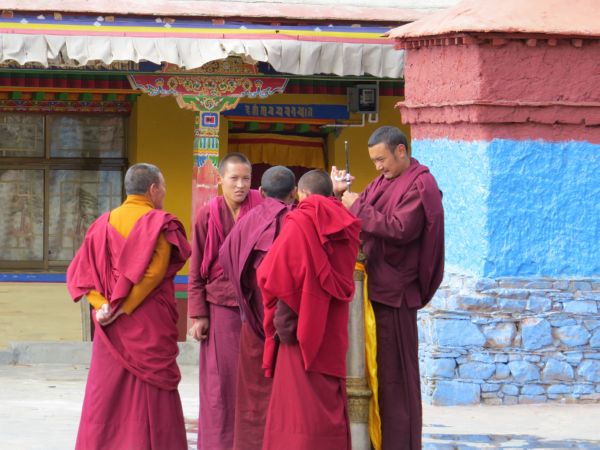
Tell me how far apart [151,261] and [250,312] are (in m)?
0.58

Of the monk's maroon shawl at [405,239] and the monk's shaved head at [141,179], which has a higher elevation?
the monk's shaved head at [141,179]

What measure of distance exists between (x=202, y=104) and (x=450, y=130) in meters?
2.69

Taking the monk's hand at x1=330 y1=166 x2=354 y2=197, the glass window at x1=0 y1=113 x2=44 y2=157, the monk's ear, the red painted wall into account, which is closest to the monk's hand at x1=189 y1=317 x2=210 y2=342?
the monk's hand at x1=330 y1=166 x2=354 y2=197

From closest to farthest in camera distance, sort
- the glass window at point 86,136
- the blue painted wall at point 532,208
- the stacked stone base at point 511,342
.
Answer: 1. the stacked stone base at point 511,342
2. the blue painted wall at point 532,208
3. the glass window at point 86,136

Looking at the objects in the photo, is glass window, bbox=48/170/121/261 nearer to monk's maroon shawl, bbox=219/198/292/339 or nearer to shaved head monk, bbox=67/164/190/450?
shaved head monk, bbox=67/164/190/450

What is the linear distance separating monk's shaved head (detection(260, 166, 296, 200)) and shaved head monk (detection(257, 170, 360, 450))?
1.35ft

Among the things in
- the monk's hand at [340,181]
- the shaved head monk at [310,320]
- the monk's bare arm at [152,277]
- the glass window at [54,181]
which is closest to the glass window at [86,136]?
the glass window at [54,181]

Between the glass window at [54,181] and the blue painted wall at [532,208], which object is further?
the glass window at [54,181]

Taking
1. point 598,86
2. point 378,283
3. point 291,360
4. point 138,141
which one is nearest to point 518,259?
point 598,86

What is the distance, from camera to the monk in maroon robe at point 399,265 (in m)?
7.37

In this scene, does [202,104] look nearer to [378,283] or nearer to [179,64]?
[179,64]

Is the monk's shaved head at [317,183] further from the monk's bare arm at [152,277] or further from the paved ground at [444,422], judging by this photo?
the paved ground at [444,422]

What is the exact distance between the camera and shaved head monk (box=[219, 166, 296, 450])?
7.34 metres

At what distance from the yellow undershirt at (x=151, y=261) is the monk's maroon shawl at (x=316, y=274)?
754 mm
